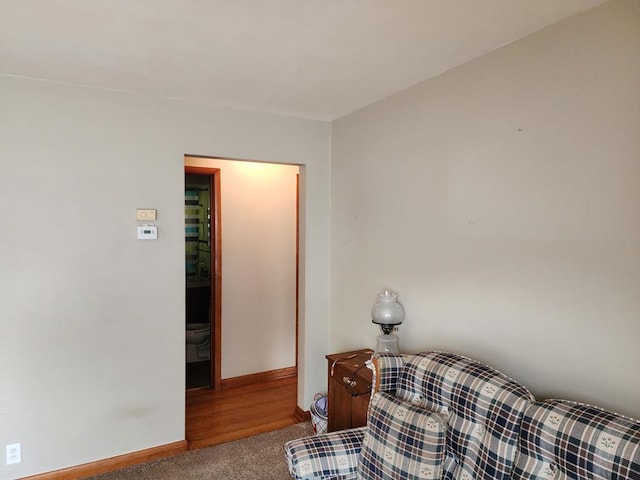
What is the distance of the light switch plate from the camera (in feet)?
8.79

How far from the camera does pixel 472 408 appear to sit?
63.2 inches

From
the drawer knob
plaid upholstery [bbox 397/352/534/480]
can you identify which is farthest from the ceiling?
the drawer knob

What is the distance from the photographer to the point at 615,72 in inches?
59.8

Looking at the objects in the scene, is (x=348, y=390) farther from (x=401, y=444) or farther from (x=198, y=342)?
(x=198, y=342)

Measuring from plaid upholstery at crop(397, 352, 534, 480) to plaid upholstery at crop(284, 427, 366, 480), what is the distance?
0.35 metres

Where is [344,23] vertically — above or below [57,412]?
above

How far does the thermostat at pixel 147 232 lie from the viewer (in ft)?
8.82

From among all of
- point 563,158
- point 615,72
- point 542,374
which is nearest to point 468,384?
point 542,374

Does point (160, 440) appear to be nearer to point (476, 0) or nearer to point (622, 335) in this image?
point (622, 335)

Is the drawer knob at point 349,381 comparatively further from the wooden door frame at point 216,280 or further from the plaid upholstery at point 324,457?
the wooden door frame at point 216,280

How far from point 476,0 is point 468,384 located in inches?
58.9

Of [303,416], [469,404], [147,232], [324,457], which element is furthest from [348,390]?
[147,232]

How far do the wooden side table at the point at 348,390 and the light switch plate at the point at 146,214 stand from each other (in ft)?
4.98

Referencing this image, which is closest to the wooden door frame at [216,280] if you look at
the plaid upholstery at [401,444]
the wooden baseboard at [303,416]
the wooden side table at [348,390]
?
the wooden baseboard at [303,416]
